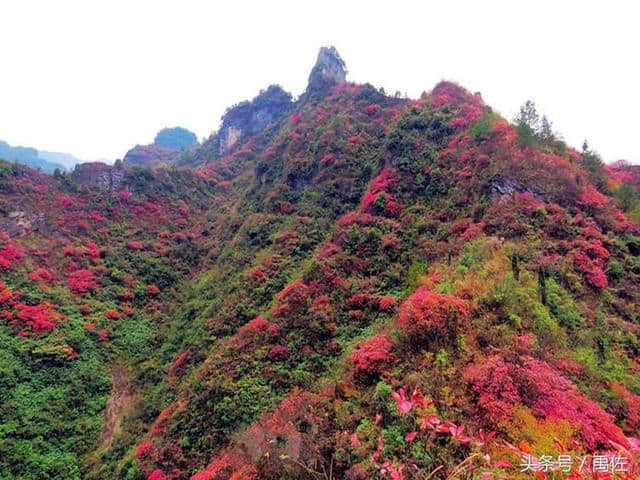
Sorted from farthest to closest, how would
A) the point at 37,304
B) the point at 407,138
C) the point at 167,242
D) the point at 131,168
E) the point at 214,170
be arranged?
the point at 214,170
the point at 131,168
the point at 167,242
the point at 407,138
the point at 37,304

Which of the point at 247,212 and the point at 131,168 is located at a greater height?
the point at 131,168

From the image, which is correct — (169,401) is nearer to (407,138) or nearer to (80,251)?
(80,251)

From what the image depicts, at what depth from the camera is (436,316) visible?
8719mm

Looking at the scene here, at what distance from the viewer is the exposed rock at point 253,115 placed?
189 feet

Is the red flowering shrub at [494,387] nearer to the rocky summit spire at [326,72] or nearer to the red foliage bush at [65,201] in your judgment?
the red foliage bush at [65,201]

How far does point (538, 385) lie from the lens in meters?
7.00

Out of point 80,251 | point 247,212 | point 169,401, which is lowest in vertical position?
point 169,401

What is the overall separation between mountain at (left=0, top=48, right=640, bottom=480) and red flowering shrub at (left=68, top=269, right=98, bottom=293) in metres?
0.17

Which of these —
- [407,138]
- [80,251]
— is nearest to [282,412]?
[407,138]

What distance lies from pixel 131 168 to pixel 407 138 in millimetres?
28974

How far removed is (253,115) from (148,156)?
1049 inches

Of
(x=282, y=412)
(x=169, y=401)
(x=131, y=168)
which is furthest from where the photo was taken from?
(x=131, y=168)

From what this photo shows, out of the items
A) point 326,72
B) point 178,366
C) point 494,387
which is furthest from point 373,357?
point 326,72

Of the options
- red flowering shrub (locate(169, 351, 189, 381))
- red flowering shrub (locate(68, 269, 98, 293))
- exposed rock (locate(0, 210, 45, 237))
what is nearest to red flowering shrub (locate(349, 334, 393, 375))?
red flowering shrub (locate(169, 351, 189, 381))
